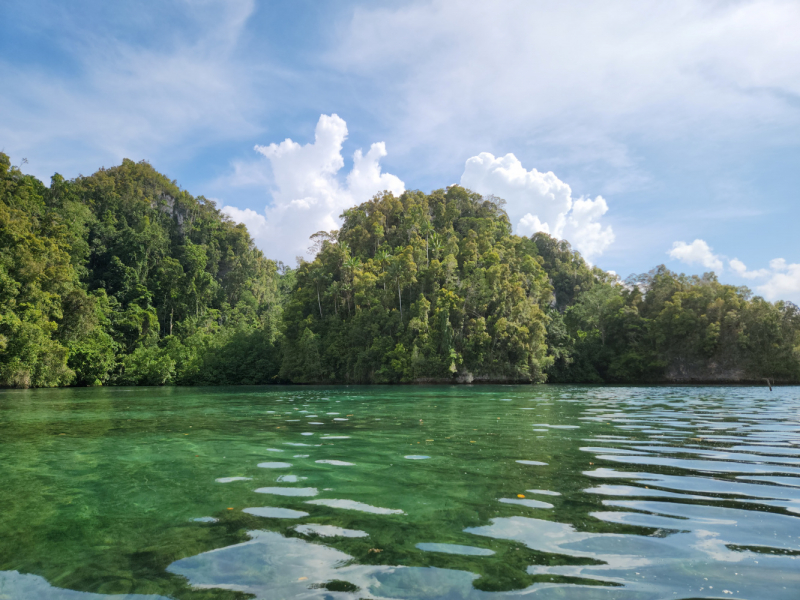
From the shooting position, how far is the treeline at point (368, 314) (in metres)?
45.7

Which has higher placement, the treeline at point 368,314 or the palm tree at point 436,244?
the palm tree at point 436,244

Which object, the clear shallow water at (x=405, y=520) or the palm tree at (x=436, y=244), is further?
the palm tree at (x=436, y=244)

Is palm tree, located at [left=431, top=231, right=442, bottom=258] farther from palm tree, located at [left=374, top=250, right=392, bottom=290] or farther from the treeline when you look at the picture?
palm tree, located at [left=374, top=250, right=392, bottom=290]

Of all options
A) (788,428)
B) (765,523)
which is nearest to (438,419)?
(788,428)

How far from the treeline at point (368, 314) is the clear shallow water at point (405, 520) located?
38525mm

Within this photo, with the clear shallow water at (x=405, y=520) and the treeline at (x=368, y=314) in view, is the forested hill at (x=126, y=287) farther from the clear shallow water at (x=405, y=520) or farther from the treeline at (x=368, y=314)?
the clear shallow water at (x=405, y=520)

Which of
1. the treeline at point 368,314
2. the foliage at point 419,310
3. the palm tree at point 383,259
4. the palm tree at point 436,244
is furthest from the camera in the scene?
the palm tree at point 436,244

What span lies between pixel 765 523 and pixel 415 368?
5031 cm

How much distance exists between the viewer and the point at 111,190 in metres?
85.4

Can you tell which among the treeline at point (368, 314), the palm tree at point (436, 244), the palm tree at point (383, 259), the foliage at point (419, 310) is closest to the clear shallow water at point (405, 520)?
the treeline at point (368, 314)

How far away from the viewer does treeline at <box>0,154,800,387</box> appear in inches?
1800

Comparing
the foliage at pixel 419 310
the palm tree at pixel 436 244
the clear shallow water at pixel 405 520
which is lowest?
the clear shallow water at pixel 405 520

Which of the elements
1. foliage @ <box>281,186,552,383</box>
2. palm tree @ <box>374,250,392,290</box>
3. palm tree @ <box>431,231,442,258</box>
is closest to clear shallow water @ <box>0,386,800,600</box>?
foliage @ <box>281,186,552,383</box>

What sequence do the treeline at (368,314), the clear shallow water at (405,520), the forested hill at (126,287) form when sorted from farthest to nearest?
the treeline at (368,314) < the forested hill at (126,287) < the clear shallow water at (405,520)
